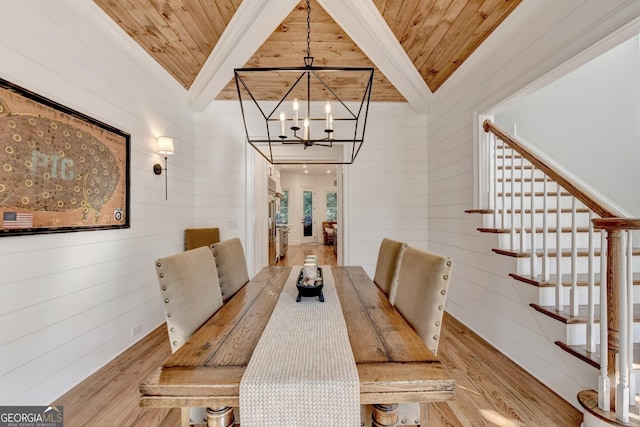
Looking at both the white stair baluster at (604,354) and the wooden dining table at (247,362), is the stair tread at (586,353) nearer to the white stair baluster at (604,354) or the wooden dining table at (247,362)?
the white stair baluster at (604,354)

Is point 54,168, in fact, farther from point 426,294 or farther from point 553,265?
point 553,265

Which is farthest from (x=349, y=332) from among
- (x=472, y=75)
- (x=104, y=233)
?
(x=472, y=75)

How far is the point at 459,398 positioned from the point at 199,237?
3145mm

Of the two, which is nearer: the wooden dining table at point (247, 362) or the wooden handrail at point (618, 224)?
the wooden dining table at point (247, 362)

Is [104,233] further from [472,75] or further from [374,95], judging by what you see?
[472,75]


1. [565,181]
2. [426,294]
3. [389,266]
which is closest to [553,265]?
[565,181]

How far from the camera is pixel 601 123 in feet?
10.2

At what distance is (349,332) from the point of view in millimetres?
1194

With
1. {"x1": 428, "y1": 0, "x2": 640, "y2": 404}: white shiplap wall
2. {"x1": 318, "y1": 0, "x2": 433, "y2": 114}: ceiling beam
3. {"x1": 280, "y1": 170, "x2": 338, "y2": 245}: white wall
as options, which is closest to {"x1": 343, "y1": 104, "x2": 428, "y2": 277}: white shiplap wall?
{"x1": 428, "y1": 0, "x2": 640, "y2": 404}: white shiplap wall

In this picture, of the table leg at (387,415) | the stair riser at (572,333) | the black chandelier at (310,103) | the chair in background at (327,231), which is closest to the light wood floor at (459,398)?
the stair riser at (572,333)

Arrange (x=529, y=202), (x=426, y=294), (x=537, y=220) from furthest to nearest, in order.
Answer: (x=529, y=202)
(x=537, y=220)
(x=426, y=294)

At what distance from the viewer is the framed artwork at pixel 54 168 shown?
5.16 ft

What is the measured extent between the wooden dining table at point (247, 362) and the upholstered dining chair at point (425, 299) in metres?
0.12

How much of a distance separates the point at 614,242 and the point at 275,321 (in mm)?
1785
